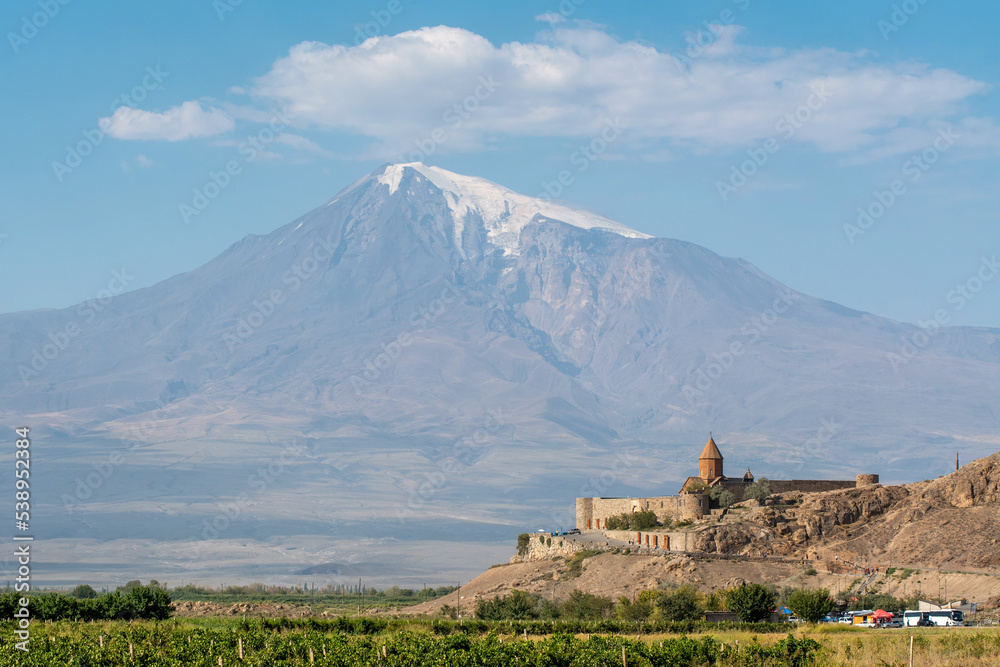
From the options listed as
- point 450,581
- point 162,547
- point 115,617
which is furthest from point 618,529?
point 162,547

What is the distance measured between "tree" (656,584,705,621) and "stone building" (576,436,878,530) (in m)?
18.6

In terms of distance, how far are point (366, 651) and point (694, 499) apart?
41.8 meters

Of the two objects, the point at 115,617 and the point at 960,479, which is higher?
the point at 960,479

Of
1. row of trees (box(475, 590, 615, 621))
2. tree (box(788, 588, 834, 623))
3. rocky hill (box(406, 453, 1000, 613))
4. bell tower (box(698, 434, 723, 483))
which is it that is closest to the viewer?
tree (box(788, 588, 834, 623))

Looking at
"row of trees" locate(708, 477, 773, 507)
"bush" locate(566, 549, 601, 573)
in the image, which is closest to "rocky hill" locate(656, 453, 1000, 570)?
"row of trees" locate(708, 477, 773, 507)

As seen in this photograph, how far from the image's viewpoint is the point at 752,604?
5375 centimetres

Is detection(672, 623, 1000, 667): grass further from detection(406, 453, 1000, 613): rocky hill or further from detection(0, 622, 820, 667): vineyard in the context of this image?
detection(406, 453, 1000, 613): rocky hill

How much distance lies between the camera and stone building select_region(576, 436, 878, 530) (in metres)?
75.8

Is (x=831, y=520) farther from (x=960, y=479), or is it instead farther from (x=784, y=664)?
(x=784, y=664)

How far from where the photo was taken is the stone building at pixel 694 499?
75.8 meters

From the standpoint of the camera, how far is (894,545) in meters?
68.4

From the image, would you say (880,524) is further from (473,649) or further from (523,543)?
(473,649)

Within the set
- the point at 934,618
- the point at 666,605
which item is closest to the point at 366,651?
the point at 666,605

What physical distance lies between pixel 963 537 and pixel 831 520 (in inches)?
320
